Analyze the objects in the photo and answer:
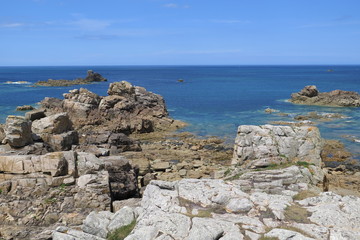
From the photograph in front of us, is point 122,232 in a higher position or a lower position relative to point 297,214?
lower

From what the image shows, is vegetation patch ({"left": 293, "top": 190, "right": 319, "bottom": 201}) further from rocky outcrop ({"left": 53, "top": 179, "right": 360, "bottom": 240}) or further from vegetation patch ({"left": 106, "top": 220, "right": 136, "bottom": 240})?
vegetation patch ({"left": 106, "top": 220, "right": 136, "bottom": 240})

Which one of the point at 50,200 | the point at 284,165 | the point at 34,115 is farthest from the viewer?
the point at 34,115

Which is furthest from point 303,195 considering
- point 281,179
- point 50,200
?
point 50,200

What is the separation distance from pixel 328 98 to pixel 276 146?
206 ft

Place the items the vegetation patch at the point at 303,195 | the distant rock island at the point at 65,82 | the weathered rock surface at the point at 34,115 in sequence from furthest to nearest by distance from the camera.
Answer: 1. the distant rock island at the point at 65,82
2. the weathered rock surface at the point at 34,115
3. the vegetation patch at the point at 303,195

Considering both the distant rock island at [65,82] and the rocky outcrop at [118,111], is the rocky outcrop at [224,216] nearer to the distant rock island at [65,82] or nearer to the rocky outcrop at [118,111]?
the rocky outcrop at [118,111]

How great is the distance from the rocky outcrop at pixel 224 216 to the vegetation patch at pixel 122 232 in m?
0.17

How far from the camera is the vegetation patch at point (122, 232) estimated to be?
14938mm

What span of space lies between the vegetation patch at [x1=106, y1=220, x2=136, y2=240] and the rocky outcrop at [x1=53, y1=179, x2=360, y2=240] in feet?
0.57

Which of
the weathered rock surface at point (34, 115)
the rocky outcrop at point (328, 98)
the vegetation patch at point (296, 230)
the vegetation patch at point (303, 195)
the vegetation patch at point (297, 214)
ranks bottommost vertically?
the rocky outcrop at point (328, 98)

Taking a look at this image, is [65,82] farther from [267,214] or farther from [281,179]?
[267,214]

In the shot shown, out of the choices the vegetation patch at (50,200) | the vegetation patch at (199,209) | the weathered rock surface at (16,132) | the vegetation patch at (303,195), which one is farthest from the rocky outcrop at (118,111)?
the vegetation patch at (199,209)

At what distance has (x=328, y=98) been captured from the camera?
82688 mm

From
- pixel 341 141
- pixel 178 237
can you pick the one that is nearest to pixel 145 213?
pixel 178 237
